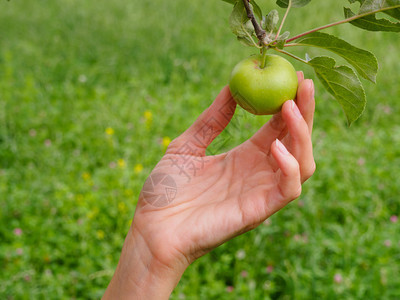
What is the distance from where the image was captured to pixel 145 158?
9.24ft

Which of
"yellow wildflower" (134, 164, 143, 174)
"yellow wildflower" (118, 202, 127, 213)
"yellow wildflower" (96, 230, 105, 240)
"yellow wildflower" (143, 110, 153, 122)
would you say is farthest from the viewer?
"yellow wildflower" (143, 110, 153, 122)

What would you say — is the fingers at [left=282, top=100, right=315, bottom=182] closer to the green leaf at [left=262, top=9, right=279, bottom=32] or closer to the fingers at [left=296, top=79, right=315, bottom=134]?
the fingers at [left=296, top=79, right=315, bottom=134]

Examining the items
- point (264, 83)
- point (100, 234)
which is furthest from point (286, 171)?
point (100, 234)

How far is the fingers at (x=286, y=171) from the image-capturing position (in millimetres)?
916

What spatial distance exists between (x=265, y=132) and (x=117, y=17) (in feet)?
14.0

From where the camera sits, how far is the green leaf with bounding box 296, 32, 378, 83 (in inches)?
33.0

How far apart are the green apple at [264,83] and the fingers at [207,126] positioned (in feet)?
0.68

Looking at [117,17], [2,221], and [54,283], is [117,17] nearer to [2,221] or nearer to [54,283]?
[2,221]

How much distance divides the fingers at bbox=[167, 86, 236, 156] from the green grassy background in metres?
0.26

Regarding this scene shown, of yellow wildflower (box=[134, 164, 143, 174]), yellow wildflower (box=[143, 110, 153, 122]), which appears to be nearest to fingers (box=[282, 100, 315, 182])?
yellow wildflower (box=[134, 164, 143, 174])

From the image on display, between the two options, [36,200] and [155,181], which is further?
[36,200]

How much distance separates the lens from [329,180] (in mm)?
2561

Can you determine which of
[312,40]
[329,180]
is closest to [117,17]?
[329,180]

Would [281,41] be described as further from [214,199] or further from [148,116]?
[148,116]
